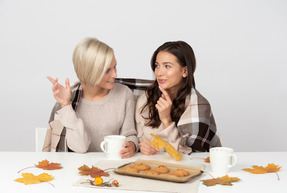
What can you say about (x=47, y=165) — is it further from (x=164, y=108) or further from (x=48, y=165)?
(x=164, y=108)

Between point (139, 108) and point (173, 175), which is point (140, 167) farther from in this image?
point (139, 108)

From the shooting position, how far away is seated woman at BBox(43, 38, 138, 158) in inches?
95.3

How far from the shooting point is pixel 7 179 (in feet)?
6.02

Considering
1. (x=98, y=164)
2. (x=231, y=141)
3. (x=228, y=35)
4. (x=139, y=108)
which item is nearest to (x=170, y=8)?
(x=228, y=35)

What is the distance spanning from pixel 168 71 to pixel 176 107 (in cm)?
21

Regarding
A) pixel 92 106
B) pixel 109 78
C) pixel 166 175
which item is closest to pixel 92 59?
pixel 109 78

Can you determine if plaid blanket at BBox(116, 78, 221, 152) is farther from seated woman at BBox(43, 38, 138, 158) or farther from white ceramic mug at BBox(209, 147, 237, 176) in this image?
white ceramic mug at BBox(209, 147, 237, 176)

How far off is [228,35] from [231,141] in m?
0.95

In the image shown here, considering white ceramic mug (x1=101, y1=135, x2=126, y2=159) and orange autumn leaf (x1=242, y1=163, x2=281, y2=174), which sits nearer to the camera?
orange autumn leaf (x1=242, y1=163, x2=281, y2=174)

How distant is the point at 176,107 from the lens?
2.69 metres

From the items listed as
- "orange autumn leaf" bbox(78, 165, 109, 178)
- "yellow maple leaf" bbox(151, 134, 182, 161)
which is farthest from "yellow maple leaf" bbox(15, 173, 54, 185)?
"yellow maple leaf" bbox(151, 134, 182, 161)

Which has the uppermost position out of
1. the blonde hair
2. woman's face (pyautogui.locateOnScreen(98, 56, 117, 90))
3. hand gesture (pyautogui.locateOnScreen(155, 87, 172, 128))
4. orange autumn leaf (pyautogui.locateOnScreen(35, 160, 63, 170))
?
the blonde hair

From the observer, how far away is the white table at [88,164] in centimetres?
173

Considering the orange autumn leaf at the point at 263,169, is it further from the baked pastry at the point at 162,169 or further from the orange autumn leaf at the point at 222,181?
the baked pastry at the point at 162,169
